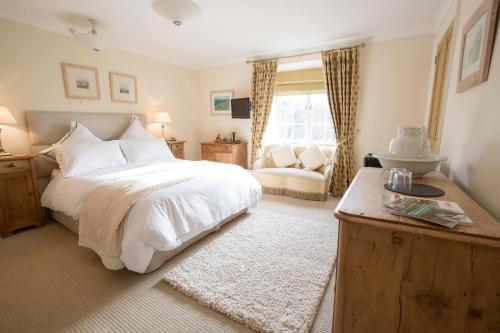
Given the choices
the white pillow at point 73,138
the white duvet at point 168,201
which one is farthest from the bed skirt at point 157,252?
the white pillow at point 73,138

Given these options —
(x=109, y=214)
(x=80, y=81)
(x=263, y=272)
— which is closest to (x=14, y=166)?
(x=80, y=81)

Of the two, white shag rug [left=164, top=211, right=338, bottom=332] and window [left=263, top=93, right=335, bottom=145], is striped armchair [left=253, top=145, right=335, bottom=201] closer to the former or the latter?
window [left=263, top=93, right=335, bottom=145]

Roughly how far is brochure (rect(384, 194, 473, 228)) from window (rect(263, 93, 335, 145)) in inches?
138

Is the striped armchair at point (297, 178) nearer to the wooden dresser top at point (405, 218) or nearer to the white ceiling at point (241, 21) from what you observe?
the white ceiling at point (241, 21)

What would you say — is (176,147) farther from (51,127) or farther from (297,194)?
(297,194)

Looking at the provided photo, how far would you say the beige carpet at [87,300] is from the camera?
57.2 inches

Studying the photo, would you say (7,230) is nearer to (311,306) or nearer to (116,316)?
(116,316)

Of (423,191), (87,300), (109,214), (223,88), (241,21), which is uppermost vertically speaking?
(241,21)

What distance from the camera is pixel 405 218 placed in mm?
814

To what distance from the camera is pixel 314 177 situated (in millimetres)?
3684

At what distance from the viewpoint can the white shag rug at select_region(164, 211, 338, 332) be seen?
1.52m

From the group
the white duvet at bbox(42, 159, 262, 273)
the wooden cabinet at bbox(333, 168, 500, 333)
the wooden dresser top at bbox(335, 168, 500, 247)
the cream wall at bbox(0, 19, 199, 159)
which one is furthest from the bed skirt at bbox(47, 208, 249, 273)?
the wooden dresser top at bbox(335, 168, 500, 247)

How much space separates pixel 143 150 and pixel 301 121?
9.94ft

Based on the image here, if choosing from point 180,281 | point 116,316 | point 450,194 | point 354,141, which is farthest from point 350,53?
point 116,316
